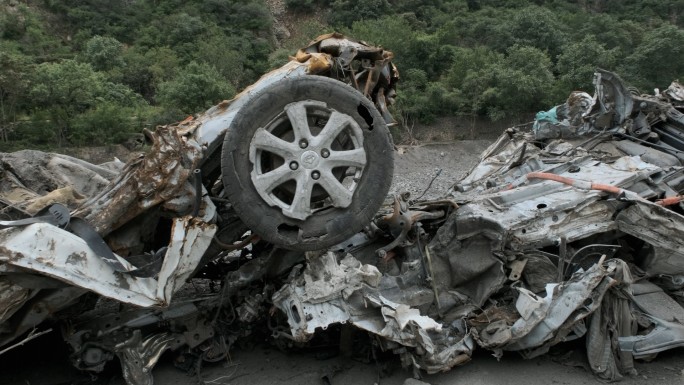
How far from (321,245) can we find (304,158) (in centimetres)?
61

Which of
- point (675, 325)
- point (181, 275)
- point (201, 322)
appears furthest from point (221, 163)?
point (675, 325)

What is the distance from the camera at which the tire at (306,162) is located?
3.37 meters

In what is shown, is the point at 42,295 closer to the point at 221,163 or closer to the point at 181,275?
the point at 181,275

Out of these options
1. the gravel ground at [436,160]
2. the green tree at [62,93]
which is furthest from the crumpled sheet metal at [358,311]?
the green tree at [62,93]

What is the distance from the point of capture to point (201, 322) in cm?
409

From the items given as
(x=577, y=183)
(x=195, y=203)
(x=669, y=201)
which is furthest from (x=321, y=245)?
(x=669, y=201)

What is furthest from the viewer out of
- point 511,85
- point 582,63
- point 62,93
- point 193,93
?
point 582,63

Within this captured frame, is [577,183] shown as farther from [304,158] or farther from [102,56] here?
[102,56]

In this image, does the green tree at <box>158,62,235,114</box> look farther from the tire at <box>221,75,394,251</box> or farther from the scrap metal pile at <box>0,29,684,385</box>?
the tire at <box>221,75,394,251</box>

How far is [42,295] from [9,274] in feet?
1.23

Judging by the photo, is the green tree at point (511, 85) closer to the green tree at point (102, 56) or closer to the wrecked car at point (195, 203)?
the green tree at point (102, 56)

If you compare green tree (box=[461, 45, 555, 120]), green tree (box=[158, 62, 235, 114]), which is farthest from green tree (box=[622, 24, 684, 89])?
green tree (box=[158, 62, 235, 114])

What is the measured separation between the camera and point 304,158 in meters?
3.38

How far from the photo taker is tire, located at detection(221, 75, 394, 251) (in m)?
3.37
